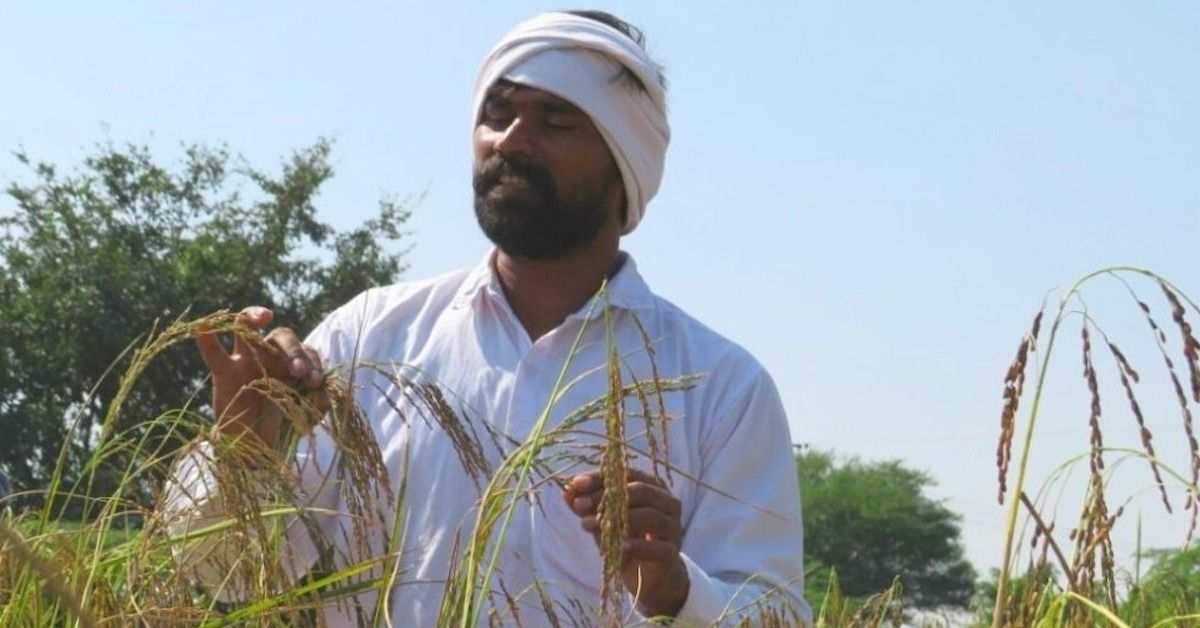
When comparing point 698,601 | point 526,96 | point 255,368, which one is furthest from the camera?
point 526,96

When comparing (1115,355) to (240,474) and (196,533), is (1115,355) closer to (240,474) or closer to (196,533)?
(240,474)

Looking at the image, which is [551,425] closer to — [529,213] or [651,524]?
[529,213]

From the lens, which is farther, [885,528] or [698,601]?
[885,528]

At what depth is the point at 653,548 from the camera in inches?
117

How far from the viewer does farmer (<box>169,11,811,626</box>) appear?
12.0 feet

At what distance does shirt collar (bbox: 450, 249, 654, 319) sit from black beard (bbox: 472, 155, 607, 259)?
0.25 feet

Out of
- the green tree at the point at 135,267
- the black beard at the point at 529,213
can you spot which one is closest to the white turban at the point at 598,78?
the black beard at the point at 529,213

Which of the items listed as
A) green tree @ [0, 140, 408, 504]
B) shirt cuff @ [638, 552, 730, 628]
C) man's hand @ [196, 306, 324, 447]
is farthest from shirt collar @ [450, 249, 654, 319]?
green tree @ [0, 140, 408, 504]

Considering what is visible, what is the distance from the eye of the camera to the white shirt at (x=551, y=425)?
3621 mm

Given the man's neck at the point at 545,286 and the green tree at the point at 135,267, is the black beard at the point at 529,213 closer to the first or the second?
the man's neck at the point at 545,286

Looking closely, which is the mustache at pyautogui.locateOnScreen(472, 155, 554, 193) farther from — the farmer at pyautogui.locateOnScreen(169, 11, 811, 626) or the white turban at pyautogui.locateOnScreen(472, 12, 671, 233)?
the white turban at pyautogui.locateOnScreen(472, 12, 671, 233)

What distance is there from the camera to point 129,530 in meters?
2.60

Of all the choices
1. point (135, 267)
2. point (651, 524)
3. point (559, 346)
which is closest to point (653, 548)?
point (651, 524)

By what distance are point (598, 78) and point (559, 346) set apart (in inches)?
19.8
